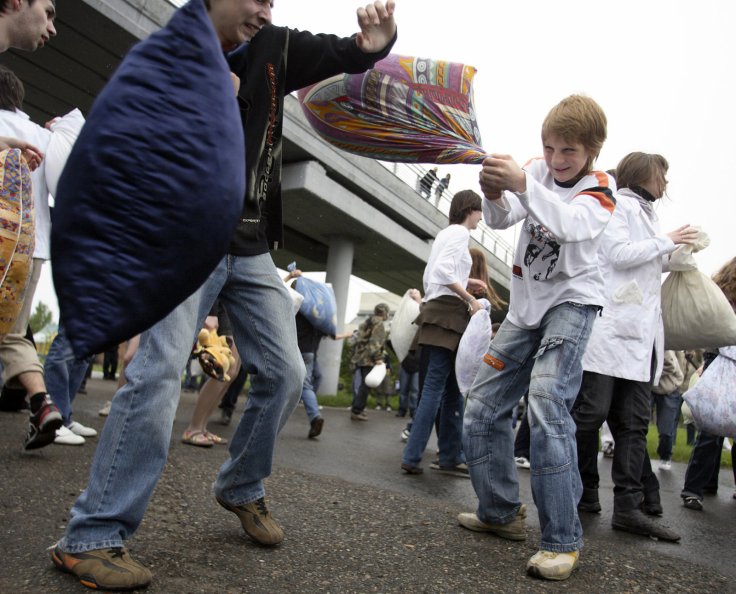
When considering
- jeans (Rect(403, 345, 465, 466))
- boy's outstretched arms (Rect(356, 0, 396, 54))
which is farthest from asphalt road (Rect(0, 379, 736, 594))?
boy's outstretched arms (Rect(356, 0, 396, 54))

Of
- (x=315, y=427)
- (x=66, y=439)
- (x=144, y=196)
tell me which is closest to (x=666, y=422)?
(x=315, y=427)

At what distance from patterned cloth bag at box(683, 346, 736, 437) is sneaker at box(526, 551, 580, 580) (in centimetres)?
227

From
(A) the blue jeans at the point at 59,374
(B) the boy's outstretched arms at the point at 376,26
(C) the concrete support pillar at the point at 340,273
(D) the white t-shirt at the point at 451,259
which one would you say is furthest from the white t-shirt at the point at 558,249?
(C) the concrete support pillar at the point at 340,273

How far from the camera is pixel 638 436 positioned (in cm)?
415

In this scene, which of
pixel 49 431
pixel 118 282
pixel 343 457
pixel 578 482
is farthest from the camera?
pixel 343 457

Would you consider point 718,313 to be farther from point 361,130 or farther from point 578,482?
point 361,130

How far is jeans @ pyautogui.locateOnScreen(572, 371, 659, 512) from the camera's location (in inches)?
161

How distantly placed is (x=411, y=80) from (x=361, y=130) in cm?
31

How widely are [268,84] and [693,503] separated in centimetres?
475

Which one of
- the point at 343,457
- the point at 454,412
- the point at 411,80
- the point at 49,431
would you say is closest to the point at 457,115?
the point at 411,80

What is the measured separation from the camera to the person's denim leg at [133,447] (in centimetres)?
207

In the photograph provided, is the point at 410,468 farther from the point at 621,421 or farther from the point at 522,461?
the point at 621,421

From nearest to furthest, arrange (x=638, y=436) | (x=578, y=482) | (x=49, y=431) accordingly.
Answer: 1. (x=578, y=482)
2. (x=49, y=431)
3. (x=638, y=436)

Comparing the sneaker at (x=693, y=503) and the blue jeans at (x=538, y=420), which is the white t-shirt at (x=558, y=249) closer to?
the blue jeans at (x=538, y=420)
